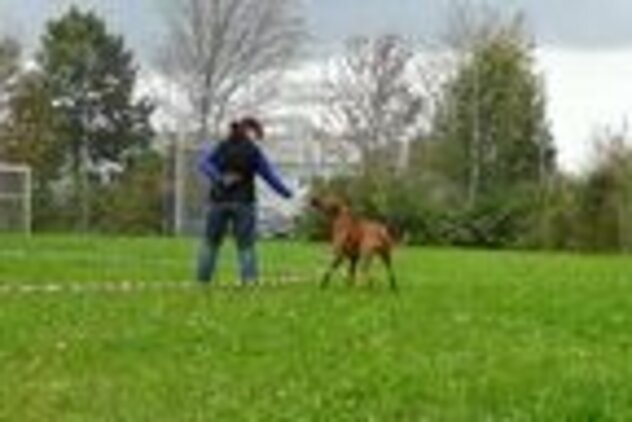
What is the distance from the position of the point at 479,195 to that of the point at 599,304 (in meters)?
52.4

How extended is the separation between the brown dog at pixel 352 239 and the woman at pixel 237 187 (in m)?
0.86

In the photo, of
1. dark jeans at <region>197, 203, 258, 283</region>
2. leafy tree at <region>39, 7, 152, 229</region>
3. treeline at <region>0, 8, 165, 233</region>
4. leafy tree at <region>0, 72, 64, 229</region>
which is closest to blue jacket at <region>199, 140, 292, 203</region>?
dark jeans at <region>197, 203, 258, 283</region>

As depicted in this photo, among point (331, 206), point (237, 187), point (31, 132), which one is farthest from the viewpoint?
point (31, 132)

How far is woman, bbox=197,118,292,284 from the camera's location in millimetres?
26469

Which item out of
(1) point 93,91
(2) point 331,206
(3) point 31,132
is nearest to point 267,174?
(2) point 331,206

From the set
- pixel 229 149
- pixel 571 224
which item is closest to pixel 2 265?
pixel 229 149

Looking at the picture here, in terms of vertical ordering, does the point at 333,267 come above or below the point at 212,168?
below

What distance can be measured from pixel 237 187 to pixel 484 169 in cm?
5725

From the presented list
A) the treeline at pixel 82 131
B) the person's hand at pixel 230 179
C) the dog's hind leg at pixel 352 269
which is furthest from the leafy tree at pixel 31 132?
the dog's hind leg at pixel 352 269

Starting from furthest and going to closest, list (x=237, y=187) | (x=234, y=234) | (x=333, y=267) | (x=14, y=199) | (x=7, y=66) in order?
A: 1. (x=7, y=66)
2. (x=14, y=199)
3. (x=234, y=234)
4. (x=237, y=187)
5. (x=333, y=267)

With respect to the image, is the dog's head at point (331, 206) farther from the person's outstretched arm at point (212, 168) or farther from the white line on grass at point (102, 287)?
the white line on grass at point (102, 287)

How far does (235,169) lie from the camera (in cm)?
2652

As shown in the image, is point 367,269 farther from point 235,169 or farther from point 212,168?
point 212,168

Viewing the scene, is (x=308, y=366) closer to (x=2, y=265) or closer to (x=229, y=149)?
(x=229, y=149)
